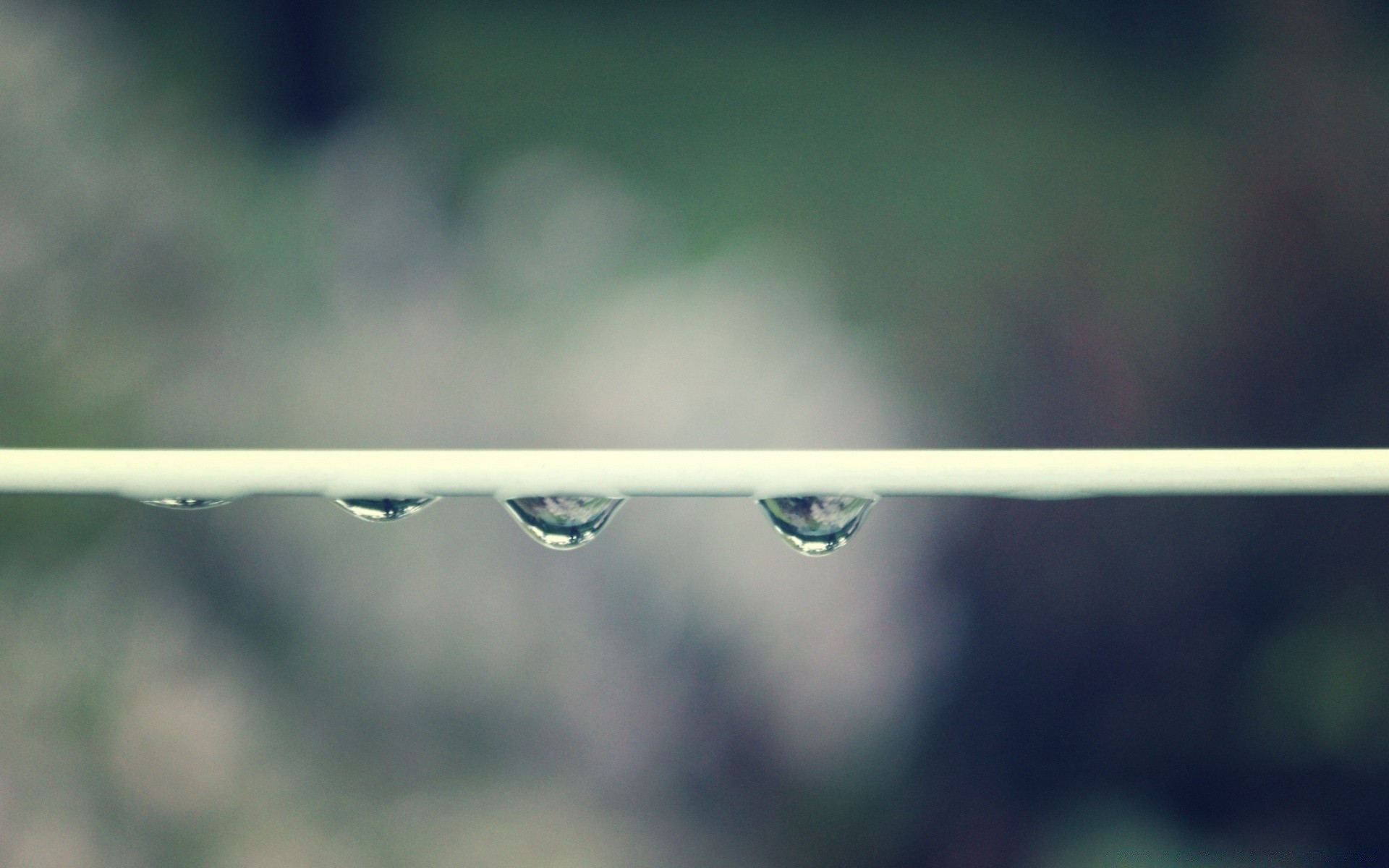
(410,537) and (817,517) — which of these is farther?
(410,537)

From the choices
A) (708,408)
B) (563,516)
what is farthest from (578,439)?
(563,516)

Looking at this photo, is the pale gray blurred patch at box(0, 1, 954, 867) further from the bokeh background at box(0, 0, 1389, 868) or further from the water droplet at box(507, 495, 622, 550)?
the water droplet at box(507, 495, 622, 550)

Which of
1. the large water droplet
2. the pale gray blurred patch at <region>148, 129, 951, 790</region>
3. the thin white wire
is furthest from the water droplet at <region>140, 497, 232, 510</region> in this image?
the pale gray blurred patch at <region>148, 129, 951, 790</region>

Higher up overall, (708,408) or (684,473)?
(708,408)

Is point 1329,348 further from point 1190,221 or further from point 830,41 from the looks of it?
point 830,41

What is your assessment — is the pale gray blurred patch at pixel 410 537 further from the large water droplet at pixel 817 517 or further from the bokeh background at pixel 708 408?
the large water droplet at pixel 817 517

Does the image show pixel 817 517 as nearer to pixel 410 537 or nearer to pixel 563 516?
pixel 563 516

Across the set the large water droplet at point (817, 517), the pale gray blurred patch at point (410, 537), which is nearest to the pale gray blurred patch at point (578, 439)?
the pale gray blurred patch at point (410, 537)
